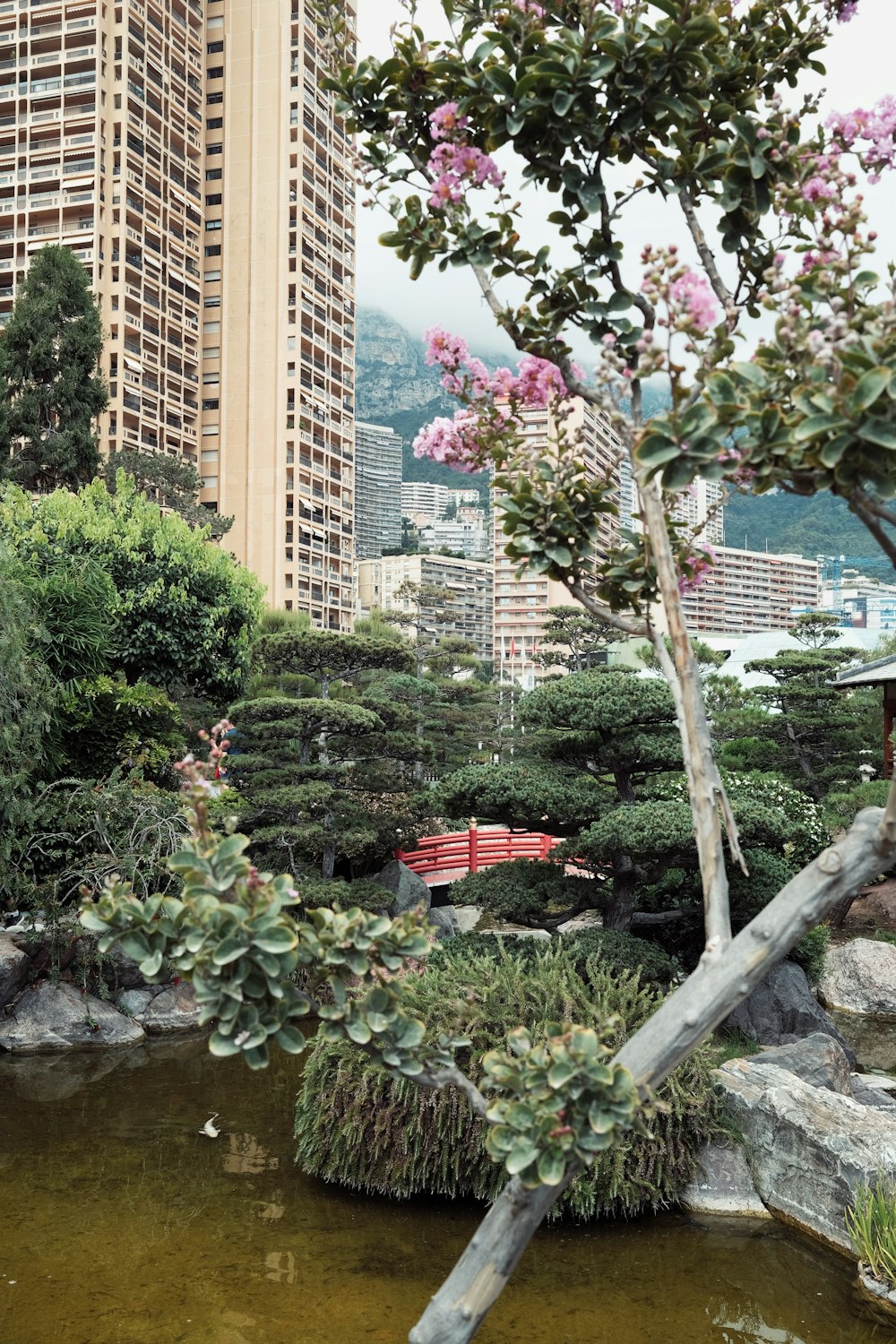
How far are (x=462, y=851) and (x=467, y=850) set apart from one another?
9 centimetres

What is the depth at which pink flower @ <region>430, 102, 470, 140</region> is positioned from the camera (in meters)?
2.30

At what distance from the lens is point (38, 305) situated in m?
17.0

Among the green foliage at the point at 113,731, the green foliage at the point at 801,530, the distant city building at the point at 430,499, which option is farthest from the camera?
the distant city building at the point at 430,499

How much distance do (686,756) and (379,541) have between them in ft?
330

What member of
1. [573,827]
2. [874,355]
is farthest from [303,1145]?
[874,355]

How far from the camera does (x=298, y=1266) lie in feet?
15.0

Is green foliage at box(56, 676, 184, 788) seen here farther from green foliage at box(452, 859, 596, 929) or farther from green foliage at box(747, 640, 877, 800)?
green foliage at box(747, 640, 877, 800)

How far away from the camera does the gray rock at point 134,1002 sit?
8938mm

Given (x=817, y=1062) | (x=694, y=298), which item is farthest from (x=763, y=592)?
(x=694, y=298)

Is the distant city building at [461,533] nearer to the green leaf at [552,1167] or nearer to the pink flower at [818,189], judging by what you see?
the pink flower at [818,189]

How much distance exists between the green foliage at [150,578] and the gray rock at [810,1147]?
8057 millimetres

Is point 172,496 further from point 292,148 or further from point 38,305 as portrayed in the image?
point 292,148

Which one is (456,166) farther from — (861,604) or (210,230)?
(861,604)

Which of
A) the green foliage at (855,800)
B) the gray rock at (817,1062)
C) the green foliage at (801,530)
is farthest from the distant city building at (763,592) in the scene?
the gray rock at (817,1062)
